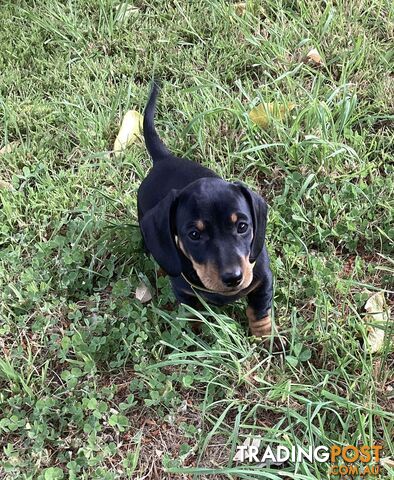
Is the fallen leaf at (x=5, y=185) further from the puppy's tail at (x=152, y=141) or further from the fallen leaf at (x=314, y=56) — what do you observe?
the fallen leaf at (x=314, y=56)

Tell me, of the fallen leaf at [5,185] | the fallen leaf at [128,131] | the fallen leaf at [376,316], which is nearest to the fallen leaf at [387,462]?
the fallen leaf at [376,316]

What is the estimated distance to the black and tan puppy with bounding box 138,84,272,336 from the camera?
2336mm

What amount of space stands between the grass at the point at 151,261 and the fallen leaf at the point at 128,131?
97 mm

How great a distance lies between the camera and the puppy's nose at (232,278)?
7.43 ft

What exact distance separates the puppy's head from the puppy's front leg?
185mm

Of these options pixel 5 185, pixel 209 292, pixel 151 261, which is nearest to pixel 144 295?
pixel 151 261

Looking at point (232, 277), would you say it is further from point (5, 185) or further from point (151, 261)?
point (5, 185)

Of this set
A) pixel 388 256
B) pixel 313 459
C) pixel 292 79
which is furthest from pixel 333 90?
pixel 313 459

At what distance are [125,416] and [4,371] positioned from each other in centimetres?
58

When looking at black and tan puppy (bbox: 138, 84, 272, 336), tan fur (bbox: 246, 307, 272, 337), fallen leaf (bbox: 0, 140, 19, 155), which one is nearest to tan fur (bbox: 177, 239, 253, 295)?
black and tan puppy (bbox: 138, 84, 272, 336)

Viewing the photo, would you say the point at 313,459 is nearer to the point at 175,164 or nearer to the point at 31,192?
the point at 175,164

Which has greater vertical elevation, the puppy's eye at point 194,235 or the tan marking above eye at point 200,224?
the tan marking above eye at point 200,224

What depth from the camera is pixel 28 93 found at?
3980 millimetres

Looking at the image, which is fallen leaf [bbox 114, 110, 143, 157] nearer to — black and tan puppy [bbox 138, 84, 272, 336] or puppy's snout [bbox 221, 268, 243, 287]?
black and tan puppy [bbox 138, 84, 272, 336]
